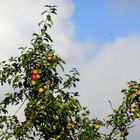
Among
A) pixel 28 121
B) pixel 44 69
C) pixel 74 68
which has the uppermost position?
pixel 74 68

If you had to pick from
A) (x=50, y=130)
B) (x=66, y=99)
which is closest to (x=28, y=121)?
(x=50, y=130)

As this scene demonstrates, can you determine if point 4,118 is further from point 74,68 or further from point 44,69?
point 74,68

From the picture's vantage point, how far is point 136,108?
9523 mm

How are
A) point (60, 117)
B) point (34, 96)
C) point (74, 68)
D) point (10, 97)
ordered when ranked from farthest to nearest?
point (74, 68)
point (10, 97)
point (34, 96)
point (60, 117)

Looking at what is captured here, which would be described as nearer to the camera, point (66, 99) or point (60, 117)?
point (60, 117)

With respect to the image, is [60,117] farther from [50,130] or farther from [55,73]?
[55,73]

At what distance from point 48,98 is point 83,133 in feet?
4.51

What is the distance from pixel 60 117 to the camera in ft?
29.9

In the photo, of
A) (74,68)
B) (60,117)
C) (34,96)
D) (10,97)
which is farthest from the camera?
(74,68)

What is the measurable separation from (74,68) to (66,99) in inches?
88.6

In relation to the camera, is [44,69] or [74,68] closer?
[44,69]

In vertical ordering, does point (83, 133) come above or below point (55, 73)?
below

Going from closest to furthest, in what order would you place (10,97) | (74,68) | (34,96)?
(34,96), (10,97), (74,68)

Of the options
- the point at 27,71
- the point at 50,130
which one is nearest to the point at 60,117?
the point at 50,130
